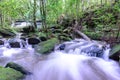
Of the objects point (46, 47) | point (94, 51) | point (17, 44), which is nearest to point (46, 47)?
point (46, 47)

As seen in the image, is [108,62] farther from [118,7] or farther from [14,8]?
[14,8]

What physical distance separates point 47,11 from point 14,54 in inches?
225

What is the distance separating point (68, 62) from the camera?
9.03 m

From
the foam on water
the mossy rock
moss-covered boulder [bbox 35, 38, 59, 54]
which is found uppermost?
moss-covered boulder [bbox 35, 38, 59, 54]

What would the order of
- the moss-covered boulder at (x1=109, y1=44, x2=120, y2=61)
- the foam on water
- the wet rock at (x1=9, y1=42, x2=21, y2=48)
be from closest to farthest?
the foam on water
the moss-covered boulder at (x1=109, y1=44, x2=120, y2=61)
the wet rock at (x1=9, y1=42, x2=21, y2=48)

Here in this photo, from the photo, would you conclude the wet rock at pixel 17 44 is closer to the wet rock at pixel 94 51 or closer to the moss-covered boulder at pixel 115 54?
the wet rock at pixel 94 51

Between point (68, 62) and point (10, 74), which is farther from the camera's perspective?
point (68, 62)

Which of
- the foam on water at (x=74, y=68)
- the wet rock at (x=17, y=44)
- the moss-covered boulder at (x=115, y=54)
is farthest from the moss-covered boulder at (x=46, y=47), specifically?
the moss-covered boulder at (x=115, y=54)

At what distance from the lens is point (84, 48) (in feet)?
35.0

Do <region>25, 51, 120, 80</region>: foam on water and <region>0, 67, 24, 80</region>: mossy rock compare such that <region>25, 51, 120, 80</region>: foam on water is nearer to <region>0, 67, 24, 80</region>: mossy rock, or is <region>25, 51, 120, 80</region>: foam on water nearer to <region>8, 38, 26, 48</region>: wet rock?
<region>0, 67, 24, 80</region>: mossy rock

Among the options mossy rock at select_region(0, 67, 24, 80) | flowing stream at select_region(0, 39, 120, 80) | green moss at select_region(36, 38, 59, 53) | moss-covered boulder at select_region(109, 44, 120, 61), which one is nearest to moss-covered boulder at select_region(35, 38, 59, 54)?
green moss at select_region(36, 38, 59, 53)

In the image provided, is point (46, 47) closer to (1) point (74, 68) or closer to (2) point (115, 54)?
(1) point (74, 68)

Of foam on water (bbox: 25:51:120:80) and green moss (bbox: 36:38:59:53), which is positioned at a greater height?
green moss (bbox: 36:38:59:53)

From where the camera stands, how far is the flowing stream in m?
7.19
